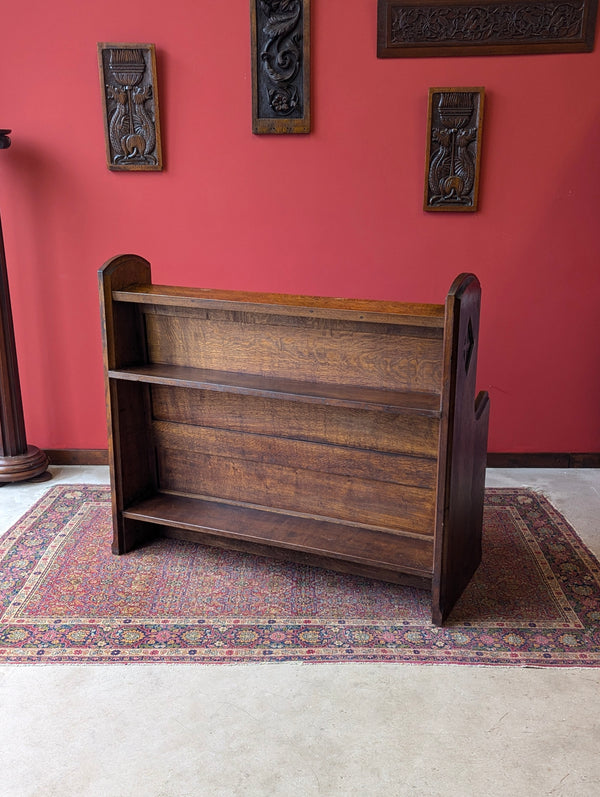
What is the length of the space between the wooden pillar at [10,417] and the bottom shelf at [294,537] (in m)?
1.05

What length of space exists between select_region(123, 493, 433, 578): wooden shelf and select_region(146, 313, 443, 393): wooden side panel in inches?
23.5

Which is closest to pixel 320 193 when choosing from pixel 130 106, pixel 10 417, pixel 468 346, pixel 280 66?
pixel 280 66

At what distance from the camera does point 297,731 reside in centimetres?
216

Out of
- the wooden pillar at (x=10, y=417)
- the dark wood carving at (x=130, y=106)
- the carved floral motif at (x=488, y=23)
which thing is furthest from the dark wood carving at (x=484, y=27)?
the wooden pillar at (x=10, y=417)

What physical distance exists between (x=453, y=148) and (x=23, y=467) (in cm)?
275

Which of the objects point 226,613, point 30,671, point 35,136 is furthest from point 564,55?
point 30,671

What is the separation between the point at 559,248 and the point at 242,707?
2.82 meters

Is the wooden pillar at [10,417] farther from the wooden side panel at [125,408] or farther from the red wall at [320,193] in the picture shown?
the wooden side panel at [125,408]

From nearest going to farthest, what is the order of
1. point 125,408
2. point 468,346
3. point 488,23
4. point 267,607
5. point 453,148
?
point 468,346 < point 267,607 < point 125,408 < point 488,23 < point 453,148

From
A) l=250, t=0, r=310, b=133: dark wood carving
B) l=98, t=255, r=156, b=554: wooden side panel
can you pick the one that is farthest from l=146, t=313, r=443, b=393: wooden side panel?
l=250, t=0, r=310, b=133: dark wood carving

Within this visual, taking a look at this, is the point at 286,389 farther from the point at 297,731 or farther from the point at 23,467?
the point at 23,467

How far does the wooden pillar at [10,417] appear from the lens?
387 cm

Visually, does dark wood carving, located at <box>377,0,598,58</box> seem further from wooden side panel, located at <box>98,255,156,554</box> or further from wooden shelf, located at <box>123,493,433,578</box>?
wooden shelf, located at <box>123,493,433,578</box>

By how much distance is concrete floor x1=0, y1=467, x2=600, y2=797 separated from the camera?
1.97 m
